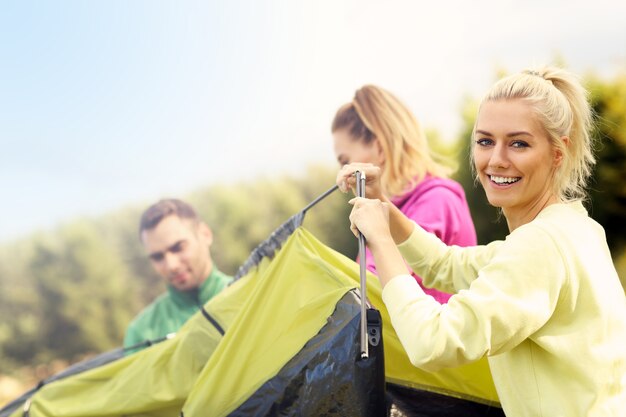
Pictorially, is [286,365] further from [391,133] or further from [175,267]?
[175,267]

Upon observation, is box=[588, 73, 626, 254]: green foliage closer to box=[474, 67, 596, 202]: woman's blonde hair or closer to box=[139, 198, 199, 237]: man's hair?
box=[139, 198, 199, 237]: man's hair

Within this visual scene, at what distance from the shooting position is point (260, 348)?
1.92 m

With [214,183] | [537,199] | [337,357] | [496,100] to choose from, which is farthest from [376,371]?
[214,183]

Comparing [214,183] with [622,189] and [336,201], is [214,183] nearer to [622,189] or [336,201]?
[336,201]

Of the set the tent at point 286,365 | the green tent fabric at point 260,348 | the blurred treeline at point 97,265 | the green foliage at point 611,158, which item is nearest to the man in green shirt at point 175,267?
the tent at point 286,365

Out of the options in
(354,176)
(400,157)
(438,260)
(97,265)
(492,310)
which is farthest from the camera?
(97,265)

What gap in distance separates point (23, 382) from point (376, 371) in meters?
7.25

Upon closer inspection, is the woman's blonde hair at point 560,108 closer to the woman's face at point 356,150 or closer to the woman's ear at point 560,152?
the woman's ear at point 560,152

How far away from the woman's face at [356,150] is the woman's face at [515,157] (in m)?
1.14

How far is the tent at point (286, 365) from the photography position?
163cm

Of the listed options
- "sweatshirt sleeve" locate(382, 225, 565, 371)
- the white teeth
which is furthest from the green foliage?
"sweatshirt sleeve" locate(382, 225, 565, 371)

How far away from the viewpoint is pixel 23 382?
7.83 m

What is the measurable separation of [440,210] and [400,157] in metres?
0.35

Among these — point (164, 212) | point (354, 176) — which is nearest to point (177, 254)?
point (164, 212)
